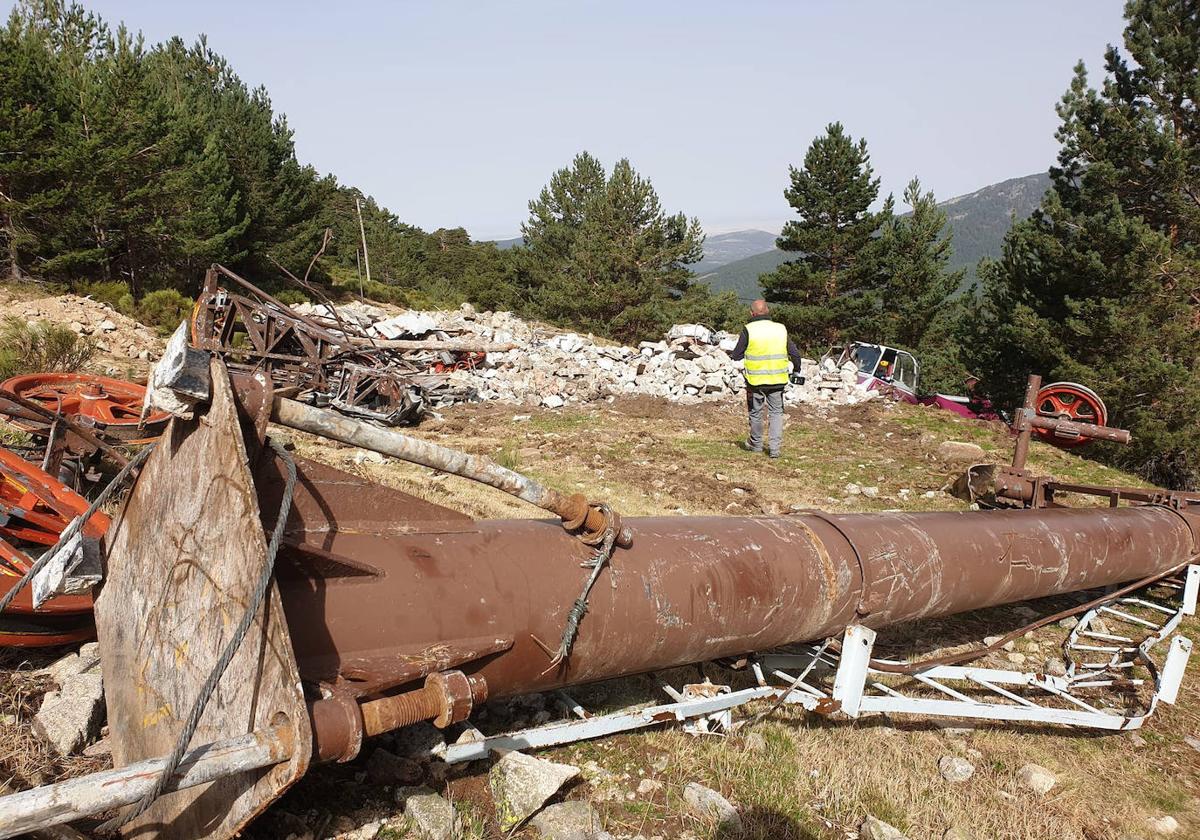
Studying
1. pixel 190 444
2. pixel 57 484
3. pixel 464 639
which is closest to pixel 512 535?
pixel 464 639

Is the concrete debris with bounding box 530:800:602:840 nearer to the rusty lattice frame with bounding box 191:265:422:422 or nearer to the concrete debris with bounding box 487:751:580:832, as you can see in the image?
the concrete debris with bounding box 487:751:580:832

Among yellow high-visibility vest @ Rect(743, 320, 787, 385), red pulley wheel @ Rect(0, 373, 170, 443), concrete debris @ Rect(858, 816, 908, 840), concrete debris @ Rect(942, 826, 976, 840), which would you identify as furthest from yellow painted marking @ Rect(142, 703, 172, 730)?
yellow high-visibility vest @ Rect(743, 320, 787, 385)

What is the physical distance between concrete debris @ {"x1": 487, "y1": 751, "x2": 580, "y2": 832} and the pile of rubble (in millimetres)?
9672

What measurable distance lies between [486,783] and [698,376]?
38.1 ft

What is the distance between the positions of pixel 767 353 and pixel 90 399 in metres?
6.58

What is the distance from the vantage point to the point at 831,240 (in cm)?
2516

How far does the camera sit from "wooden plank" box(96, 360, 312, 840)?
1.56m

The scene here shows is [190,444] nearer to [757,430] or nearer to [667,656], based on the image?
[667,656]

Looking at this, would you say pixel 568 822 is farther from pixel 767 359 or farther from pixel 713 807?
pixel 767 359

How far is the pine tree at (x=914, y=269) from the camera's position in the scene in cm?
2469

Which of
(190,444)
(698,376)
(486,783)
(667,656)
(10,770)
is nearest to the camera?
(190,444)

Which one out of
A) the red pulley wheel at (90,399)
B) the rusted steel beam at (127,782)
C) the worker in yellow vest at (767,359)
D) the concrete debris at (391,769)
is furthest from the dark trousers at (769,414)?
the rusted steel beam at (127,782)

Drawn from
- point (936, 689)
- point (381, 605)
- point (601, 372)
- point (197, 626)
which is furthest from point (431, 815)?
point (601, 372)

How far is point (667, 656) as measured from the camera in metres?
2.54
